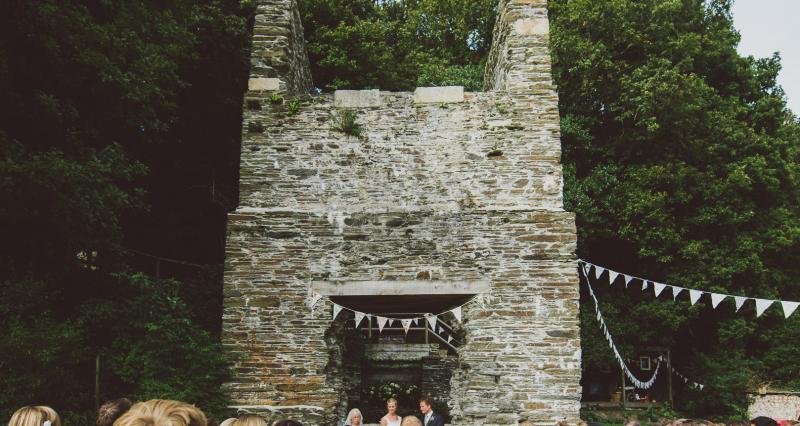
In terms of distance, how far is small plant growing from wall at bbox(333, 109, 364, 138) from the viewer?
8.84 meters

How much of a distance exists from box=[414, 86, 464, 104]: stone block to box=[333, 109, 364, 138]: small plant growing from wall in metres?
0.87

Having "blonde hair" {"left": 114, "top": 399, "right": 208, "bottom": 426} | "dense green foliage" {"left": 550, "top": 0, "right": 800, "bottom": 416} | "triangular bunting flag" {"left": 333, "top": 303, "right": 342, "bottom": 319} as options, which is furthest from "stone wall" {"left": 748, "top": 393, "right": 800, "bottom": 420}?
"blonde hair" {"left": 114, "top": 399, "right": 208, "bottom": 426}

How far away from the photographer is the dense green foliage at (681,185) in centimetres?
1512

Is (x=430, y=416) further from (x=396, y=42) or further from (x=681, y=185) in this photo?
(x=396, y=42)

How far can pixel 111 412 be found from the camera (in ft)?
12.7

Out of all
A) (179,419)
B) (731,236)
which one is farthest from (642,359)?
(179,419)

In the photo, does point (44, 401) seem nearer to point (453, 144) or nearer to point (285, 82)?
point (285, 82)

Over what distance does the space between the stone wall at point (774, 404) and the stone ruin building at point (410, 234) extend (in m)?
9.34

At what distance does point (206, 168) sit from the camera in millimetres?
14664

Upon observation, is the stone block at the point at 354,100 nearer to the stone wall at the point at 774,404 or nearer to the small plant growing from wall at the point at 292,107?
the small plant growing from wall at the point at 292,107

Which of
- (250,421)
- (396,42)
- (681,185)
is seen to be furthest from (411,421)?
(396,42)

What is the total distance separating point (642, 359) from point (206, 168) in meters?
12.0

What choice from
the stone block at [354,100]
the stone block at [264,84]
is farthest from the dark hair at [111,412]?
the stone block at [264,84]

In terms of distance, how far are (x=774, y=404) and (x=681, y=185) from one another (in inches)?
215
